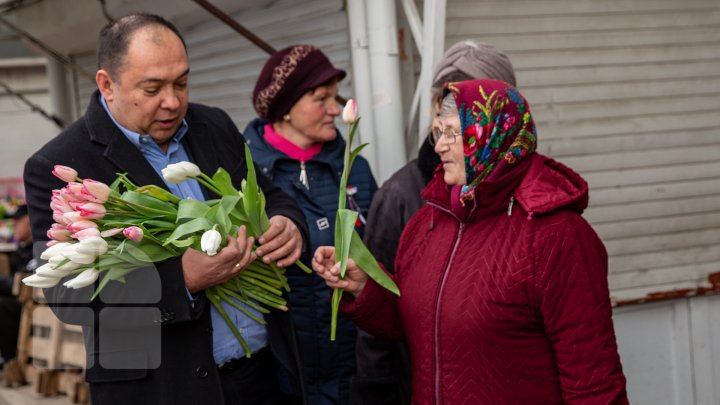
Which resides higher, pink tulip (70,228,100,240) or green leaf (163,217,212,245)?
pink tulip (70,228,100,240)

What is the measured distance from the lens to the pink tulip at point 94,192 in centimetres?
233

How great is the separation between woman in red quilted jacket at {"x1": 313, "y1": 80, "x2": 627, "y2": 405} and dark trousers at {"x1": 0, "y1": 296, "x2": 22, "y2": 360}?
19.0ft

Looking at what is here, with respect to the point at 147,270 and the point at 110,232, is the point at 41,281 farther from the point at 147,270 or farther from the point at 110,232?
the point at 147,270

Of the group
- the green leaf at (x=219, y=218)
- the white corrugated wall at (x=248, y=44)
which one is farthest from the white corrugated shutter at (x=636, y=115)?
the green leaf at (x=219, y=218)

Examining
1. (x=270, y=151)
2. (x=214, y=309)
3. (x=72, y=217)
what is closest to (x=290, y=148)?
(x=270, y=151)

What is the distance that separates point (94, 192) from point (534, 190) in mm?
1150

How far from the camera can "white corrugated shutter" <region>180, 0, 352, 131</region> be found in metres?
4.71

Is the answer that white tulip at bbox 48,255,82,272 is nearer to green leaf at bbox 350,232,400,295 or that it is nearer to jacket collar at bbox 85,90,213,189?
jacket collar at bbox 85,90,213,189

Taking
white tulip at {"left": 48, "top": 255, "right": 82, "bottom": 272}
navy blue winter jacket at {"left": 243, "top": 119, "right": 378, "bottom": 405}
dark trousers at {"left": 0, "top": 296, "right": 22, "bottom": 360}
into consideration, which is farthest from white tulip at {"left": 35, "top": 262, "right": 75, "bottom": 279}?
dark trousers at {"left": 0, "top": 296, "right": 22, "bottom": 360}

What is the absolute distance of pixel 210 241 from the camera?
237cm

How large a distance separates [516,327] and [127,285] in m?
1.09

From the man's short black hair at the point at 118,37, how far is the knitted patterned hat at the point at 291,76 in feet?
3.45

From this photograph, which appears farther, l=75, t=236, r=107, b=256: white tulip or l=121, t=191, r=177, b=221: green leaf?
l=121, t=191, r=177, b=221: green leaf

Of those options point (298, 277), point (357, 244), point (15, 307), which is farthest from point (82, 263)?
point (15, 307)
